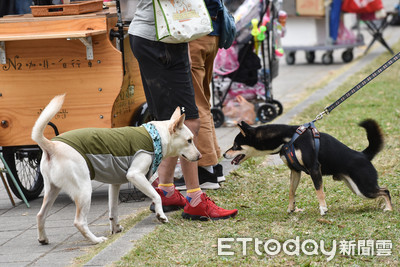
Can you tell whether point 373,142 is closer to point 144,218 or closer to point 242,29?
point 144,218

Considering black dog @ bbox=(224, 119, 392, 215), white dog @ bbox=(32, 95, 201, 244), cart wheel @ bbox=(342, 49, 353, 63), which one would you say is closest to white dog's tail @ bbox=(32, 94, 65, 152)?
white dog @ bbox=(32, 95, 201, 244)

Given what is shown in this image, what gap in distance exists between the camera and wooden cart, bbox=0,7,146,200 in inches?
212

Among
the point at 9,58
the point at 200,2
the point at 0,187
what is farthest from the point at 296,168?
the point at 0,187

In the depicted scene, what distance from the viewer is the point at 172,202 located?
516 cm

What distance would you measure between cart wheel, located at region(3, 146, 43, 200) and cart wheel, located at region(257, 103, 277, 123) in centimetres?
368

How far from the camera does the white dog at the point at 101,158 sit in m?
4.34

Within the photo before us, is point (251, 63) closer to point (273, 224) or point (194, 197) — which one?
point (194, 197)

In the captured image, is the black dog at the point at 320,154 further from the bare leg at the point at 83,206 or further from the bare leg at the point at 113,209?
the bare leg at the point at 83,206

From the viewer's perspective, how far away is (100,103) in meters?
5.46

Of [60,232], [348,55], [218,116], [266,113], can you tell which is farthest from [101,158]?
[348,55]

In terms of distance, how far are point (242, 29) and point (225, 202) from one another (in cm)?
381

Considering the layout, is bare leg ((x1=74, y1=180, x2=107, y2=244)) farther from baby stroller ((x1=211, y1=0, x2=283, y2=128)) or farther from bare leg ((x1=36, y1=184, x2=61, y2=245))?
baby stroller ((x1=211, y1=0, x2=283, y2=128))

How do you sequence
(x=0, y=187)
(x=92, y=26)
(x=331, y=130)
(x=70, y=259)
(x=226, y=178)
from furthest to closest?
(x=331, y=130) < (x=0, y=187) < (x=226, y=178) < (x=92, y=26) < (x=70, y=259)

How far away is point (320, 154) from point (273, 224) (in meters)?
0.58
